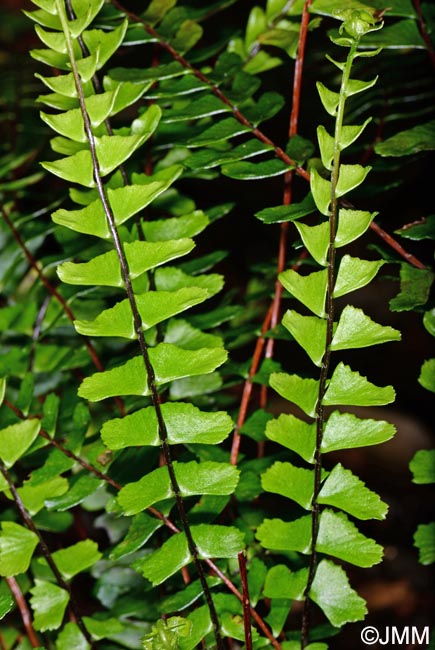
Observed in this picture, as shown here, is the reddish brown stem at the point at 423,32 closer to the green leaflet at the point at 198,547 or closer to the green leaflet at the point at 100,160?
the green leaflet at the point at 100,160

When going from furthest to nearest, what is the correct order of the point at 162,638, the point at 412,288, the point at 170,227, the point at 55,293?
the point at 55,293, the point at 170,227, the point at 412,288, the point at 162,638

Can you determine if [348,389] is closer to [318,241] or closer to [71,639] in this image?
[318,241]

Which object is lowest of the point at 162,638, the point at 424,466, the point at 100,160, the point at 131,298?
the point at 424,466

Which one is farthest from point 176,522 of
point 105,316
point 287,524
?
point 105,316

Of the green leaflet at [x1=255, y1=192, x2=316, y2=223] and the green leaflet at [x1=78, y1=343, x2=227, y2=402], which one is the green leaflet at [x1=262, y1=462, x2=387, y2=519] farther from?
the green leaflet at [x1=255, y1=192, x2=316, y2=223]

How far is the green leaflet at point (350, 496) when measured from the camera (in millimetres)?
724

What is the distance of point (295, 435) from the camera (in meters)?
0.76

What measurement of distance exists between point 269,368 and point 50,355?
1.36ft

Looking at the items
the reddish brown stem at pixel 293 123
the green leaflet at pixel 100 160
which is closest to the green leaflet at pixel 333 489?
the reddish brown stem at pixel 293 123

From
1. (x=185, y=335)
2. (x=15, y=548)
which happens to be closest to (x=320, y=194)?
(x=185, y=335)

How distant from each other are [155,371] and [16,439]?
0.70 ft

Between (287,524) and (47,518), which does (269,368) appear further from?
(47,518)

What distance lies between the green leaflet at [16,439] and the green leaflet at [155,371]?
13 cm

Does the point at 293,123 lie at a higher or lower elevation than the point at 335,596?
higher
